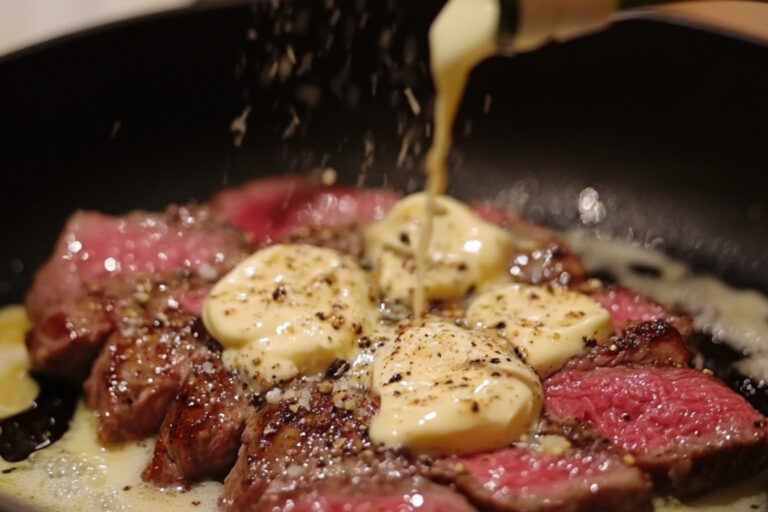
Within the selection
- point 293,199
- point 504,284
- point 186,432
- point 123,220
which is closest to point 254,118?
point 293,199

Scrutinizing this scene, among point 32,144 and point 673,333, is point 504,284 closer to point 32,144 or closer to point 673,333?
point 673,333

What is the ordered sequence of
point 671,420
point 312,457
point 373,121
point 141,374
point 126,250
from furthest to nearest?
1. point 373,121
2. point 126,250
3. point 141,374
4. point 671,420
5. point 312,457

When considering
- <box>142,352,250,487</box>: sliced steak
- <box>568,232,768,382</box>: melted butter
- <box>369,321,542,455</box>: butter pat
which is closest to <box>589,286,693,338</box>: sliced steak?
<box>568,232,768,382</box>: melted butter

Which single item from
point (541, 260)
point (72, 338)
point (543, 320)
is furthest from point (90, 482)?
point (541, 260)

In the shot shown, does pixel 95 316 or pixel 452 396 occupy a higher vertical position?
pixel 452 396

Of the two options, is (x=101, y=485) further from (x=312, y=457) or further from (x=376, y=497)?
(x=376, y=497)

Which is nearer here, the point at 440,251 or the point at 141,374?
the point at 141,374

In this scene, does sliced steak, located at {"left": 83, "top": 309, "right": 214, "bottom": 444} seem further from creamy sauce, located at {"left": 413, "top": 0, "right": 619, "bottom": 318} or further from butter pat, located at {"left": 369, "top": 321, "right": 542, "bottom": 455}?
creamy sauce, located at {"left": 413, "top": 0, "right": 619, "bottom": 318}
